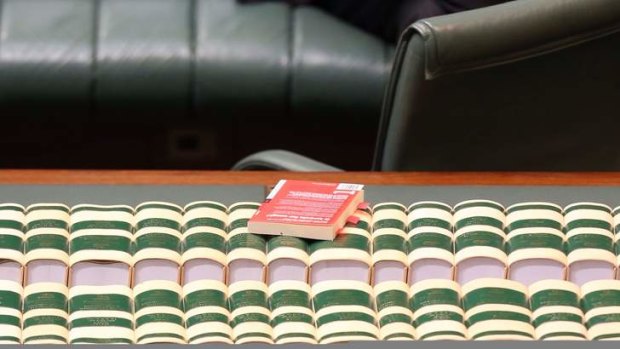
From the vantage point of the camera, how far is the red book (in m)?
0.96

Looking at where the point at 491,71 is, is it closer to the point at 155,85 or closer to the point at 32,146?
the point at 155,85

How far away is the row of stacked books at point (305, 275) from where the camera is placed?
2.83 ft

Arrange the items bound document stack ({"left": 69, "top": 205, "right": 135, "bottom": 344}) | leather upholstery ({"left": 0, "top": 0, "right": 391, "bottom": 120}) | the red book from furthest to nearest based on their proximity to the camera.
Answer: leather upholstery ({"left": 0, "top": 0, "right": 391, "bottom": 120}) → the red book → bound document stack ({"left": 69, "top": 205, "right": 135, "bottom": 344})

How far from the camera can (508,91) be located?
1446 mm

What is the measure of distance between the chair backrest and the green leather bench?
3.19 feet

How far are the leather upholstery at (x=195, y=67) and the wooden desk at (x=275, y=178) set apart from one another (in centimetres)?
140

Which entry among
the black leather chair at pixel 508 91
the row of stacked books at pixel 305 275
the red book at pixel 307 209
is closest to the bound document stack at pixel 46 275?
the row of stacked books at pixel 305 275

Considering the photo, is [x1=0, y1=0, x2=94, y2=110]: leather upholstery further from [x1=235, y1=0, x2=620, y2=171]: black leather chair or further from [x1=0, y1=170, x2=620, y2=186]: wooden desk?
[x1=0, y1=170, x2=620, y2=186]: wooden desk

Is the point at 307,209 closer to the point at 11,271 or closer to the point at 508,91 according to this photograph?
the point at 11,271

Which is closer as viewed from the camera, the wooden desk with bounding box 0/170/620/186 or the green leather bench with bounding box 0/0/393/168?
the wooden desk with bounding box 0/170/620/186

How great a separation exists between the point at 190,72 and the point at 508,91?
3.78ft

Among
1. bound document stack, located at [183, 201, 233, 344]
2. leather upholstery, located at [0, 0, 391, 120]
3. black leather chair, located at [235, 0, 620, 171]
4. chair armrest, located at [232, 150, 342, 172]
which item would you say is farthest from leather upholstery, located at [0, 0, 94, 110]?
bound document stack, located at [183, 201, 233, 344]

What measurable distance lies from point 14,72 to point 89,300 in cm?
169

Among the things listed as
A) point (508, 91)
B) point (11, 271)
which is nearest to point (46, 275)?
point (11, 271)
